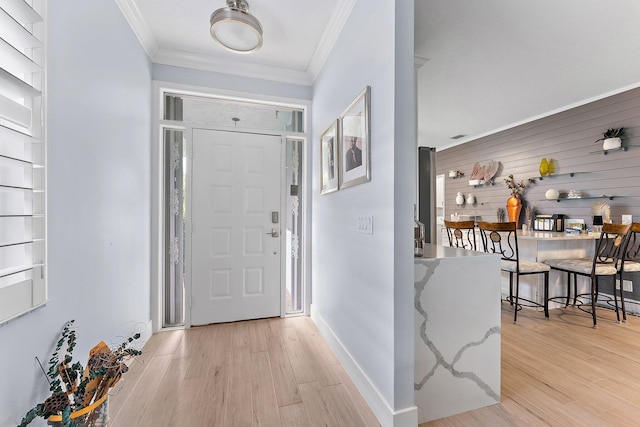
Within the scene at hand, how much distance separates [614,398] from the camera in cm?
165

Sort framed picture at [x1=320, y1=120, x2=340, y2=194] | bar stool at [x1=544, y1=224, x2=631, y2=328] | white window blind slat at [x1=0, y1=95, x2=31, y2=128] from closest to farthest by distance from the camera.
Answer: white window blind slat at [x1=0, y1=95, x2=31, y2=128] < framed picture at [x1=320, y1=120, x2=340, y2=194] < bar stool at [x1=544, y1=224, x2=631, y2=328]

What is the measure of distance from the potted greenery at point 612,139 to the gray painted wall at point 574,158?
7cm

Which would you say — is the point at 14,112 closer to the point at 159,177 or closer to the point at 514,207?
the point at 159,177

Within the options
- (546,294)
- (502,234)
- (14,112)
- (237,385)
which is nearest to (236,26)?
(14,112)

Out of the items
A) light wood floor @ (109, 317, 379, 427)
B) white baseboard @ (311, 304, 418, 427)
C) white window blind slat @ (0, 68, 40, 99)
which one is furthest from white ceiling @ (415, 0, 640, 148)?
light wood floor @ (109, 317, 379, 427)

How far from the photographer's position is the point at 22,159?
1.06 metres

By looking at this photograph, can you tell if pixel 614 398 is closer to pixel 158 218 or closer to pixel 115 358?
pixel 115 358

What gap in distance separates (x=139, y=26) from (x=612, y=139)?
513 cm

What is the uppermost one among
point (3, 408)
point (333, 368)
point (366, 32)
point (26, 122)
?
point (366, 32)

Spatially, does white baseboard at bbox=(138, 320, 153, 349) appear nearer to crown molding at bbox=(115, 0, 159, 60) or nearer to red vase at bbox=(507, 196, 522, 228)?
crown molding at bbox=(115, 0, 159, 60)

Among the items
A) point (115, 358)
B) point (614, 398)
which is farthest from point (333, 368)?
point (614, 398)

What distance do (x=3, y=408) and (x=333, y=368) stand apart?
1.65m

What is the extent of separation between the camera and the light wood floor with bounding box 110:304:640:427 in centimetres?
150

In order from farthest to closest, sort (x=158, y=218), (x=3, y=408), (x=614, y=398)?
(x=158, y=218) → (x=614, y=398) → (x=3, y=408)
